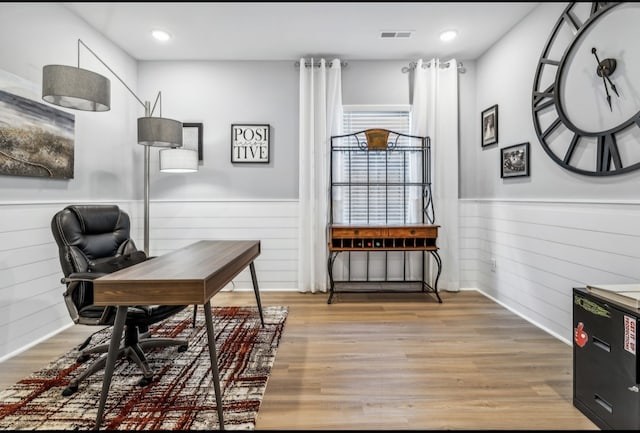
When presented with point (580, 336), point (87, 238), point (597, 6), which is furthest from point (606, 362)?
point (87, 238)

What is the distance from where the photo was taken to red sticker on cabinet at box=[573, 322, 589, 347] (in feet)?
5.37

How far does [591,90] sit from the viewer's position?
2180 mm

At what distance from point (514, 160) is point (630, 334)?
1.99 m

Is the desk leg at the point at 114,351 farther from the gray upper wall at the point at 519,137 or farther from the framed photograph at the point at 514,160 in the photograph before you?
the framed photograph at the point at 514,160

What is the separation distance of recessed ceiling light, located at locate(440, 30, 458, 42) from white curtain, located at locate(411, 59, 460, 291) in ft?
1.24

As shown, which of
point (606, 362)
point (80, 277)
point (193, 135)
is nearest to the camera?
point (606, 362)

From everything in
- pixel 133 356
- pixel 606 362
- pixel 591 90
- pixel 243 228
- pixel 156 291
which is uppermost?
pixel 591 90

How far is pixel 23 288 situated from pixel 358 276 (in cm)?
298

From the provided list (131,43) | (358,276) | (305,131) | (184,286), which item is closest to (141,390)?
(184,286)

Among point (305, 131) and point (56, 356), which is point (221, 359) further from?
point (305, 131)

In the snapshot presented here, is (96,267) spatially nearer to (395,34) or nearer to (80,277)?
(80,277)

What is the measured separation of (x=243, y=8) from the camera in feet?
9.02

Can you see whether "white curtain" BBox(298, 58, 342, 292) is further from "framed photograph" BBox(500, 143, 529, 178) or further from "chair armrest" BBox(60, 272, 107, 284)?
"chair armrest" BBox(60, 272, 107, 284)

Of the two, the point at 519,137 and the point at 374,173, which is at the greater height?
the point at 519,137
